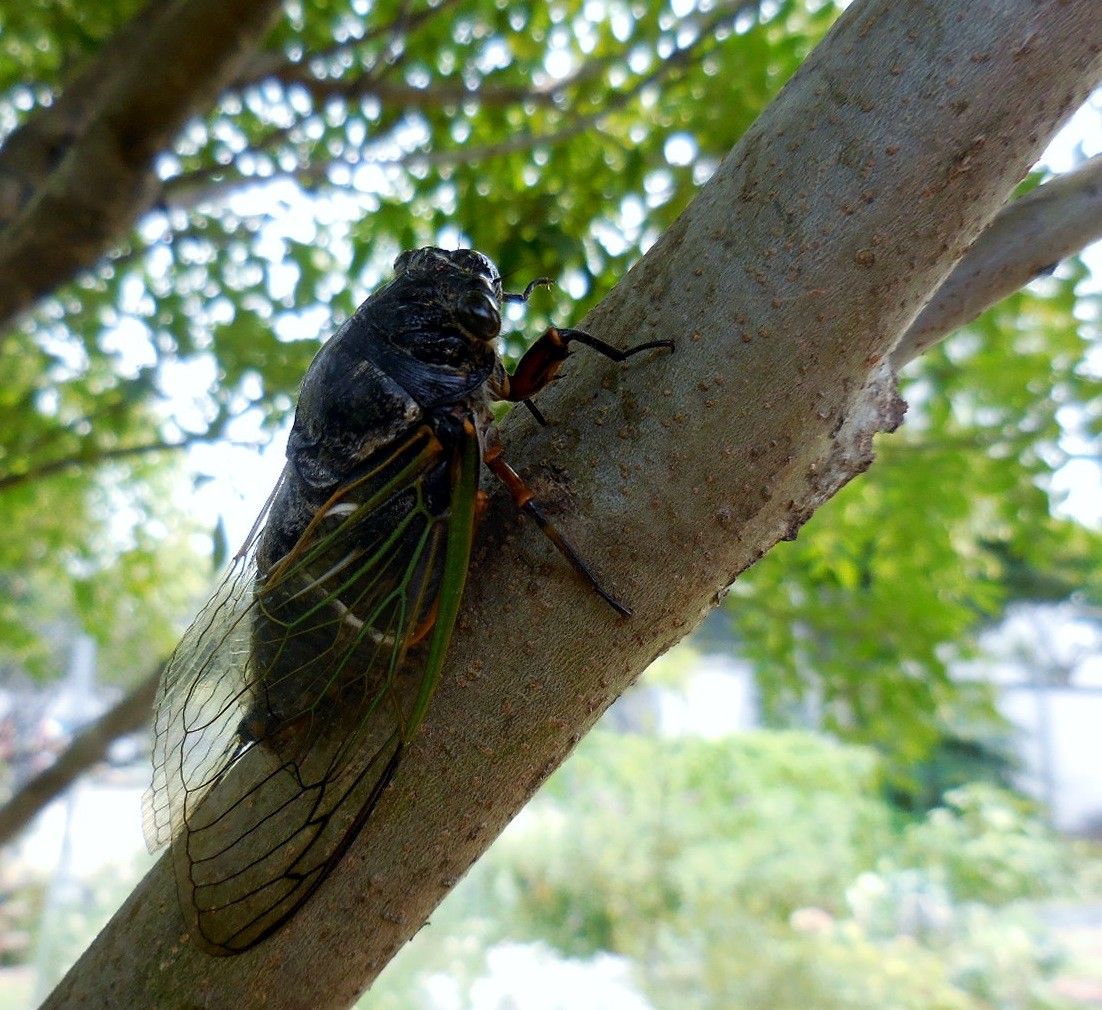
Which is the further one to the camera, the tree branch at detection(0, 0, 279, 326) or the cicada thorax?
the tree branch at detection(0, 0, 279, 326)

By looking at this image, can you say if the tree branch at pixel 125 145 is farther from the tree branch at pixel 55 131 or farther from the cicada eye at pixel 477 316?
the cicada eye at pixel 477 316

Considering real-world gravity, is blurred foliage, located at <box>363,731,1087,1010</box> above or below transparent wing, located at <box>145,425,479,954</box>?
above

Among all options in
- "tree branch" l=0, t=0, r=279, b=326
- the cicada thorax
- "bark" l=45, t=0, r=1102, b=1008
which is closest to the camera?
"bark" l=45, t=0, r=1102, b=1008

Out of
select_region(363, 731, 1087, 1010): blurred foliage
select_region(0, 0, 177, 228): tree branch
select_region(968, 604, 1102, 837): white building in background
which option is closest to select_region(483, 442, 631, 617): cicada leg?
select_region(0, 0, 177, 228): tree branch

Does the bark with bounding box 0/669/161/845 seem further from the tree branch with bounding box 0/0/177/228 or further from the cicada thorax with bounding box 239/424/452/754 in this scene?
the cicada thorax with bounding box 239/424/452/754

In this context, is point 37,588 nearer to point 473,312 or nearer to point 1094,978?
point 473,312
